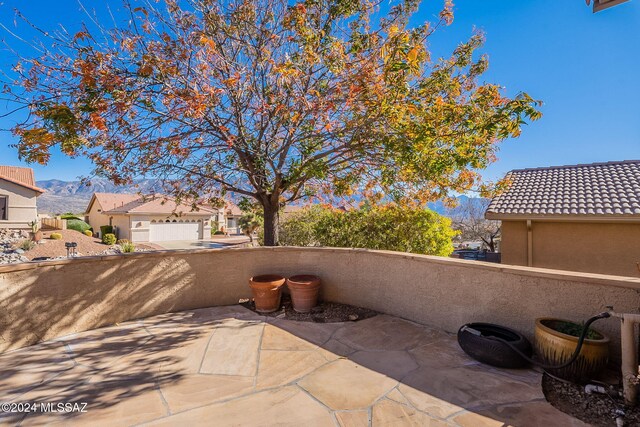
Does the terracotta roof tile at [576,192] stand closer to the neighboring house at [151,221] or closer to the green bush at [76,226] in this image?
the neighboring house at [151,221]

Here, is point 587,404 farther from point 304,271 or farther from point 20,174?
point 20,174

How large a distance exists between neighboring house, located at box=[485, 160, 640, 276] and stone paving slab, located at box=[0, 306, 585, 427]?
A: 5.53m

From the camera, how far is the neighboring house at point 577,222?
22.6 ft

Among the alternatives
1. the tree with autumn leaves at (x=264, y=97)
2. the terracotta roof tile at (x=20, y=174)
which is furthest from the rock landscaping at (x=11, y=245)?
the tree with autumn leaves at (x=264, y=97)

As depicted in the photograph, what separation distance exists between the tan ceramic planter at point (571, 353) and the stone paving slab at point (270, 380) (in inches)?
12.1

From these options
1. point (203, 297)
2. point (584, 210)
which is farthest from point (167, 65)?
point (584, 210)

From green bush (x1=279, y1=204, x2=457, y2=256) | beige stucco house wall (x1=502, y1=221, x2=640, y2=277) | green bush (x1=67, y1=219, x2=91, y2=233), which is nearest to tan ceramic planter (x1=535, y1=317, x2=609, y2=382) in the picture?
green bush (x1=279, y1=204, x2=457, y2=256)

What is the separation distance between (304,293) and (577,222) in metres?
7.40

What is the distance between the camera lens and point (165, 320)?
4898 millimetres

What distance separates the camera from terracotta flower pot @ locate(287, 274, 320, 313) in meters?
5.29

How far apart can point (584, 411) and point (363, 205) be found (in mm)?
5521

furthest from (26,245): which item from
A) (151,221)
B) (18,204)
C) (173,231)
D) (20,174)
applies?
(173,231)

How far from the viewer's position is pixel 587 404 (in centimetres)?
272

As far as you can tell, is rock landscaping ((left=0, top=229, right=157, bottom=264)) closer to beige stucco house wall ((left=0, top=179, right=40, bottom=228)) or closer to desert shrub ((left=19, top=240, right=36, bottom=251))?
desert shrub ((left=19, top=240, right=36, bottom=251))
